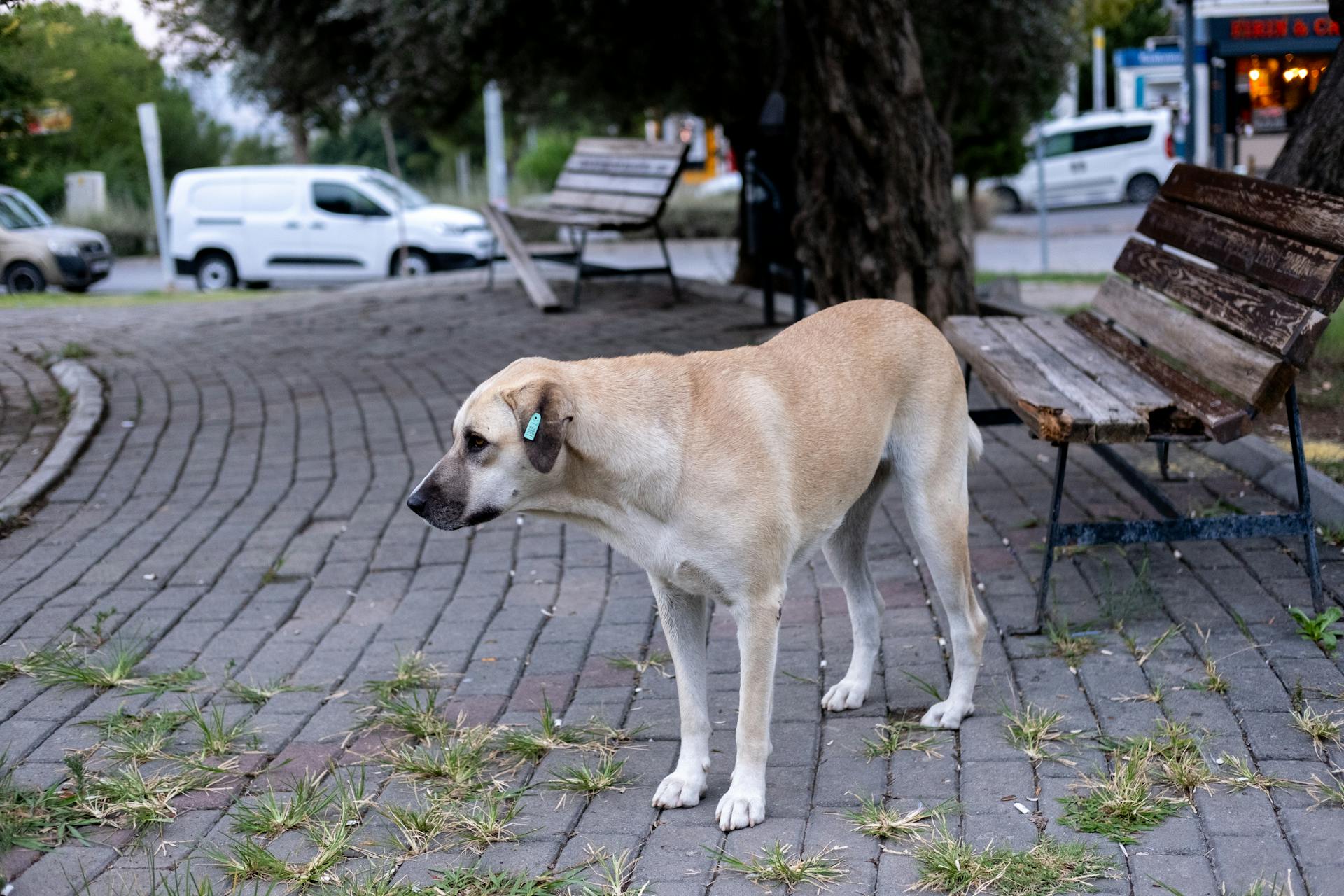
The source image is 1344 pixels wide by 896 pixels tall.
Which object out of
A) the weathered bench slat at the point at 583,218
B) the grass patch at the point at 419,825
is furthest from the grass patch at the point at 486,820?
the weathered bench slat at the point at 583,218

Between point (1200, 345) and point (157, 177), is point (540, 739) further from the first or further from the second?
point (157, 177)

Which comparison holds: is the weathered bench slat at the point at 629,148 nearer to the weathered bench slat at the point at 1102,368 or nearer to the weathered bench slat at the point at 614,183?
the weathered bench slat at the point at 614,183

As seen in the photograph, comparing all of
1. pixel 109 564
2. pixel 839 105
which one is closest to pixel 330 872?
pixel 109 564

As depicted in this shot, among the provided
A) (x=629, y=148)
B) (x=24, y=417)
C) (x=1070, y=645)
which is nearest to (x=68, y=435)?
(x=24, y=417)

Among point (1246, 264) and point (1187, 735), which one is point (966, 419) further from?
point (1246, 264)

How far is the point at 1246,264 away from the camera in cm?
521

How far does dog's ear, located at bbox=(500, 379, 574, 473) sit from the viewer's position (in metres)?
3.32

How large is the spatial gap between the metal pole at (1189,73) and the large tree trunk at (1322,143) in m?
6.83

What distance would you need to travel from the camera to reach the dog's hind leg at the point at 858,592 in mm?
4227

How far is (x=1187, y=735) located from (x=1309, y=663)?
2.42 feet

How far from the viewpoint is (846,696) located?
4.22 m

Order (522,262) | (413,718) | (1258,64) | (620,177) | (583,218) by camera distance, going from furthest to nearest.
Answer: (1258,64) < (620,177) < (522,262) < (583,218) < (413,718)

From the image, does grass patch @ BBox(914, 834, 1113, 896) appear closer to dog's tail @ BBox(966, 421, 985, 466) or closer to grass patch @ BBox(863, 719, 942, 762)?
grass patch @ BBox(863, 719, 942, 762)

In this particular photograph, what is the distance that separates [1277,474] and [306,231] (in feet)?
59.2
